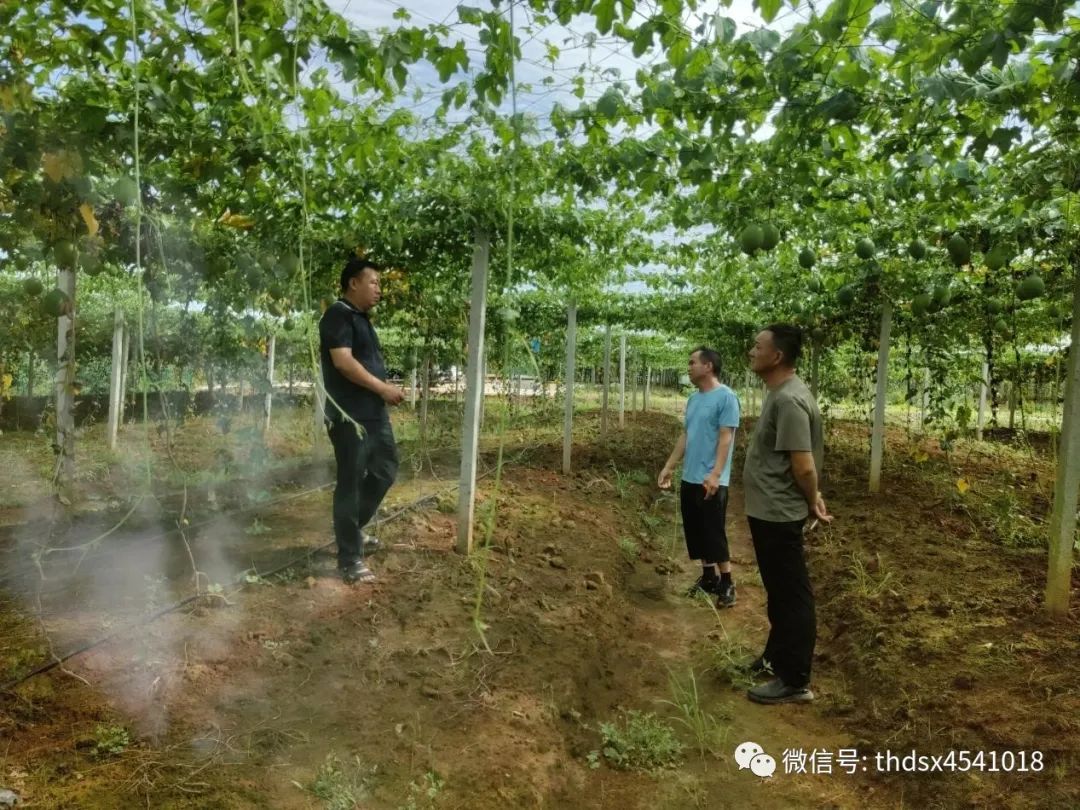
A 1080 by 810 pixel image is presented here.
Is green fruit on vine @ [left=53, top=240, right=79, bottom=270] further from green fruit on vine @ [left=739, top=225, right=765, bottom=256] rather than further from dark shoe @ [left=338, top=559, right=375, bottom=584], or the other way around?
green fruit on vine @ [left=739, top=225, right=765, bottom=256]

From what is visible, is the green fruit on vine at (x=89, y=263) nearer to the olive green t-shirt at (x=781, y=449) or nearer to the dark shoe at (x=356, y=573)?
the dark shoe at (x=356, y=573)

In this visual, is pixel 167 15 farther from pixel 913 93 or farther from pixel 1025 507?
pixel 1025 507

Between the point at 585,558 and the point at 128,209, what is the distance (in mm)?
3845

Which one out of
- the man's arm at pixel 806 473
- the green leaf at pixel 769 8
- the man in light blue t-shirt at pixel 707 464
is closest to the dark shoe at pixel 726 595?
→ the man in light blue t-shirt at pixel 707 464

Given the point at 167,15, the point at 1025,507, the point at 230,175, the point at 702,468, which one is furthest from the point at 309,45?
the point at 1025,507

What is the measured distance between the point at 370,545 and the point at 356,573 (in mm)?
499

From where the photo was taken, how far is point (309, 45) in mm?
2152

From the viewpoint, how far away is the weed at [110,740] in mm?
2297

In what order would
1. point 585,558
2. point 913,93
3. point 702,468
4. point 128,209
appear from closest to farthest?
point 913,93 → point 128,209 → point 702,468 → point 585,558

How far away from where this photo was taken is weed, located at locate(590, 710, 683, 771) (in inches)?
111

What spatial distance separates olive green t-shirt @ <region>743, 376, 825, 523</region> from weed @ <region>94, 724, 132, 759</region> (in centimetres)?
271

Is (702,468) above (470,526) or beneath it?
above

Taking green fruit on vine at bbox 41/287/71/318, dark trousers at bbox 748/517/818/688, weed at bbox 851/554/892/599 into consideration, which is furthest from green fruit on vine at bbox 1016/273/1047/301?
green fruit on vine at bbox 41/287/71/318

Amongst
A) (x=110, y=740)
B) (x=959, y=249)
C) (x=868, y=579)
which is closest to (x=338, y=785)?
(x=110, y=740)
